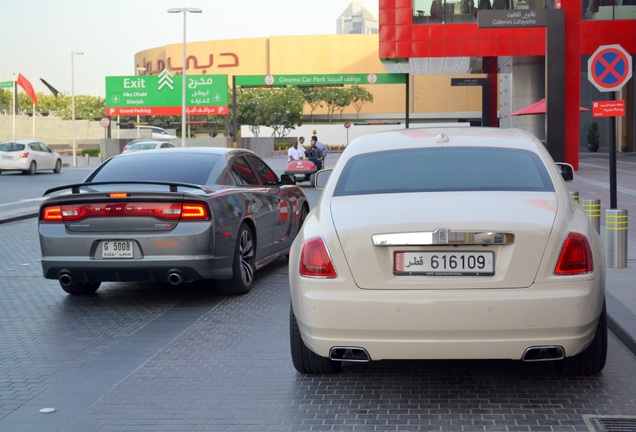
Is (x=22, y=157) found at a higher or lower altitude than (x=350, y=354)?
higher

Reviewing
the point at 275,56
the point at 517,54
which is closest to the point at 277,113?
the point at 275,56

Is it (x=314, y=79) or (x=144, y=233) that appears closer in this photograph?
(x=144, y=233)

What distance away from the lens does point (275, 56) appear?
12531 cm

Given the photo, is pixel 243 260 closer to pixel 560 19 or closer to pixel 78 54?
pixel 560 19

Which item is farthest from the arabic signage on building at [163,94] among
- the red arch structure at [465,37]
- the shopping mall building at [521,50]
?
the red arch structure at [465,37]

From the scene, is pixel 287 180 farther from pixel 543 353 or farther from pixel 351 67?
pixel 351 67

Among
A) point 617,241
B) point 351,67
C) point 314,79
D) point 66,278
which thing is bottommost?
point 66,278

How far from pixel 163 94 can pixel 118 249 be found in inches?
2176

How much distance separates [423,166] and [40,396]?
107 inches

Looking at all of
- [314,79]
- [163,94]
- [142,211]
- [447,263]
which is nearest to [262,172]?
[142,211]

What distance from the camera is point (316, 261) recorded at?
5348 millimetres

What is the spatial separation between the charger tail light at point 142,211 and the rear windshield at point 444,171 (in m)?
2.65

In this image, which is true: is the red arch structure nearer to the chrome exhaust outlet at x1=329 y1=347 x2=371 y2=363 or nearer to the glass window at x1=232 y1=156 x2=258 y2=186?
the glass window at x1=232 y1=156 x2=258 y2=186

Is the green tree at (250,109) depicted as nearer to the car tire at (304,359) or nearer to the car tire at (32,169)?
the car tire at (32,169)
